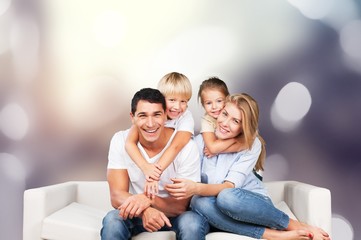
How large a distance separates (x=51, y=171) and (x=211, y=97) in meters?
1.31

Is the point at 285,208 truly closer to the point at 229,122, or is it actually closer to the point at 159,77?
the point at 229,122

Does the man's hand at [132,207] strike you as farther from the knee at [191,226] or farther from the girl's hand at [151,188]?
the knee at [191,226]

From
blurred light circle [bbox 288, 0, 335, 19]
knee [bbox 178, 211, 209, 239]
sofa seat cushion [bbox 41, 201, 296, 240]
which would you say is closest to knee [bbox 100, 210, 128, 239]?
sofa seat cushion [bbox 41, 201, 296, 240]

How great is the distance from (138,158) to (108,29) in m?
1.41

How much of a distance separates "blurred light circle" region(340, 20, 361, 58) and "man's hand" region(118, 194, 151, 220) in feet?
6.38

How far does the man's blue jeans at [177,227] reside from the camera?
90.7 inches

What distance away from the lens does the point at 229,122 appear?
2.66 m

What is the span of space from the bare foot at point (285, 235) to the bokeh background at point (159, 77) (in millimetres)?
1100

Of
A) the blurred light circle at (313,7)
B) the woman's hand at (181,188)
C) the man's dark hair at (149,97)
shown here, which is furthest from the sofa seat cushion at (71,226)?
the blurred light circle at (313,7)

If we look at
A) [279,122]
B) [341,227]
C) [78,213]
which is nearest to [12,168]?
[78,213]

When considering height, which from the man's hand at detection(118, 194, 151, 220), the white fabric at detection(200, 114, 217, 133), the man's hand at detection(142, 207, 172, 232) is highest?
the white fabric at detection(200, 114, 217, 133)

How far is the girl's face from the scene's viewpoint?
282cm

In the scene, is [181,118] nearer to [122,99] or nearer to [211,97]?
[211,97]

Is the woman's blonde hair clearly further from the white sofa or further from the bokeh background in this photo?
the bokeh background
